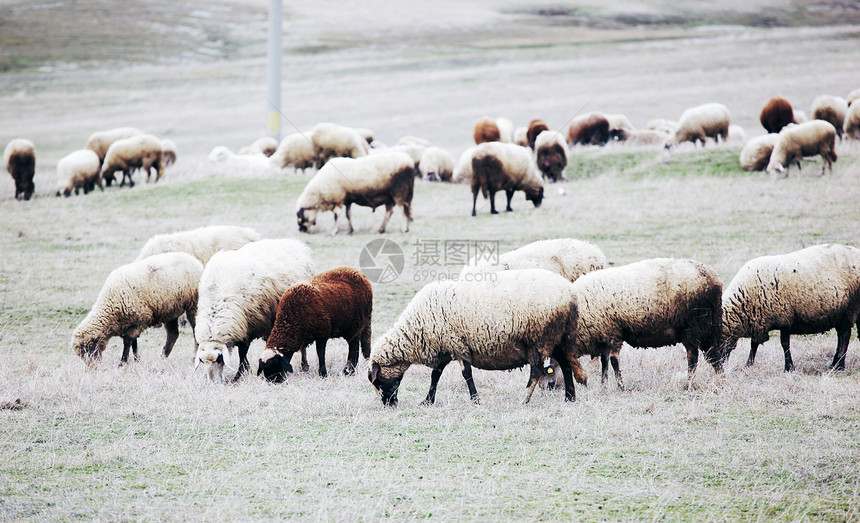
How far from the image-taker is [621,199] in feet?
60.4

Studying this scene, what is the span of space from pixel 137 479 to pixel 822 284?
7603mm

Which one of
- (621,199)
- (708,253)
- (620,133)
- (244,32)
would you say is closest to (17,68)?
(244,32)

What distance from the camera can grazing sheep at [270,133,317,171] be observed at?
22.5 meters

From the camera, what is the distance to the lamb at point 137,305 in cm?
966

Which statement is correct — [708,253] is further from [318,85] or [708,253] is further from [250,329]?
[318,85]

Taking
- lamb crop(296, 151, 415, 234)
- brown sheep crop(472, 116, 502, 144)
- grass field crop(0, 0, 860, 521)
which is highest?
brown sheep crop(472, 116, 502, 144)

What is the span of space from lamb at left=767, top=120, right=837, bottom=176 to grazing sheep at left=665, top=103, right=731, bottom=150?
5.53m

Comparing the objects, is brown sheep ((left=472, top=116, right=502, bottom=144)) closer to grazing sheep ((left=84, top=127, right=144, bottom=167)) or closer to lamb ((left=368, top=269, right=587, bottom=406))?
grazing sheep ((left=84, top=127, right=144, bottom=167))

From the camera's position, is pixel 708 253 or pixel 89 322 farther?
pixel 708 253

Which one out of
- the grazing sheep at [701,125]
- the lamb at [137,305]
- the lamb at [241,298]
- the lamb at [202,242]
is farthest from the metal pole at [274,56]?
the lamb at [241,298]

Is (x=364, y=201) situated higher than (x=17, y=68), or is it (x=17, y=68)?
(x=17, y=68)

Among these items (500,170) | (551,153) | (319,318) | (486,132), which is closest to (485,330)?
(319,318)
